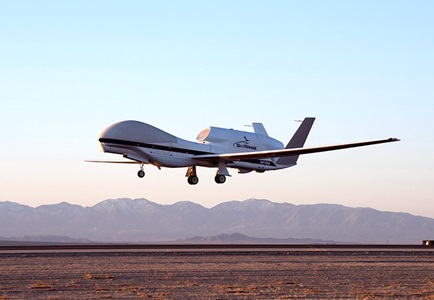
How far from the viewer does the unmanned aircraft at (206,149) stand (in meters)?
64.8

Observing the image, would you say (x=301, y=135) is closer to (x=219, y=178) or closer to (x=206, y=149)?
(x=219, y=178)

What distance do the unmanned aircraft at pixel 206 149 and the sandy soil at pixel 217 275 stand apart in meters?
11.7

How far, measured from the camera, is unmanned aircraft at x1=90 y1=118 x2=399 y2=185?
212ft

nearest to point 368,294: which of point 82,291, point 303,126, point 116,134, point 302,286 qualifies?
point 302,286

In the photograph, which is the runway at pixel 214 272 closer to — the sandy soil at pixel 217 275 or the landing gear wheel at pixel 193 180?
the sandy soil at pixel 217 275

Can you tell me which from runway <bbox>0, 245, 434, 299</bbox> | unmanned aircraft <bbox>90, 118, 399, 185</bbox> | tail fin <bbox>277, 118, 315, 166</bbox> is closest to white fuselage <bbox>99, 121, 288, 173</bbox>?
unmanned aircraft <bbox>90, 118, 399, 185</bbox>

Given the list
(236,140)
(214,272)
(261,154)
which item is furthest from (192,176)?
(214,272)

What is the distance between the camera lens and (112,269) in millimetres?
44344

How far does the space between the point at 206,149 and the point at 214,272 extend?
1063 inches

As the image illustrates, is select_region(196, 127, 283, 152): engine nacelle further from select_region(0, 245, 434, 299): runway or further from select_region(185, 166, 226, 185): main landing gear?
select_region(0, 245, 434, 299): runway

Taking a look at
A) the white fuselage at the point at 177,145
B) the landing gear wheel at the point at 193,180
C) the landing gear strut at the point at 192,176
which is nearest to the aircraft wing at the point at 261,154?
the white fuselage at the point at 177,145

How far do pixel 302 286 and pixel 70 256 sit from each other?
19980 millimetres

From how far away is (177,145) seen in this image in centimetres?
6769

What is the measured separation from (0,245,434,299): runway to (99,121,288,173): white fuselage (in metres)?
7.33
